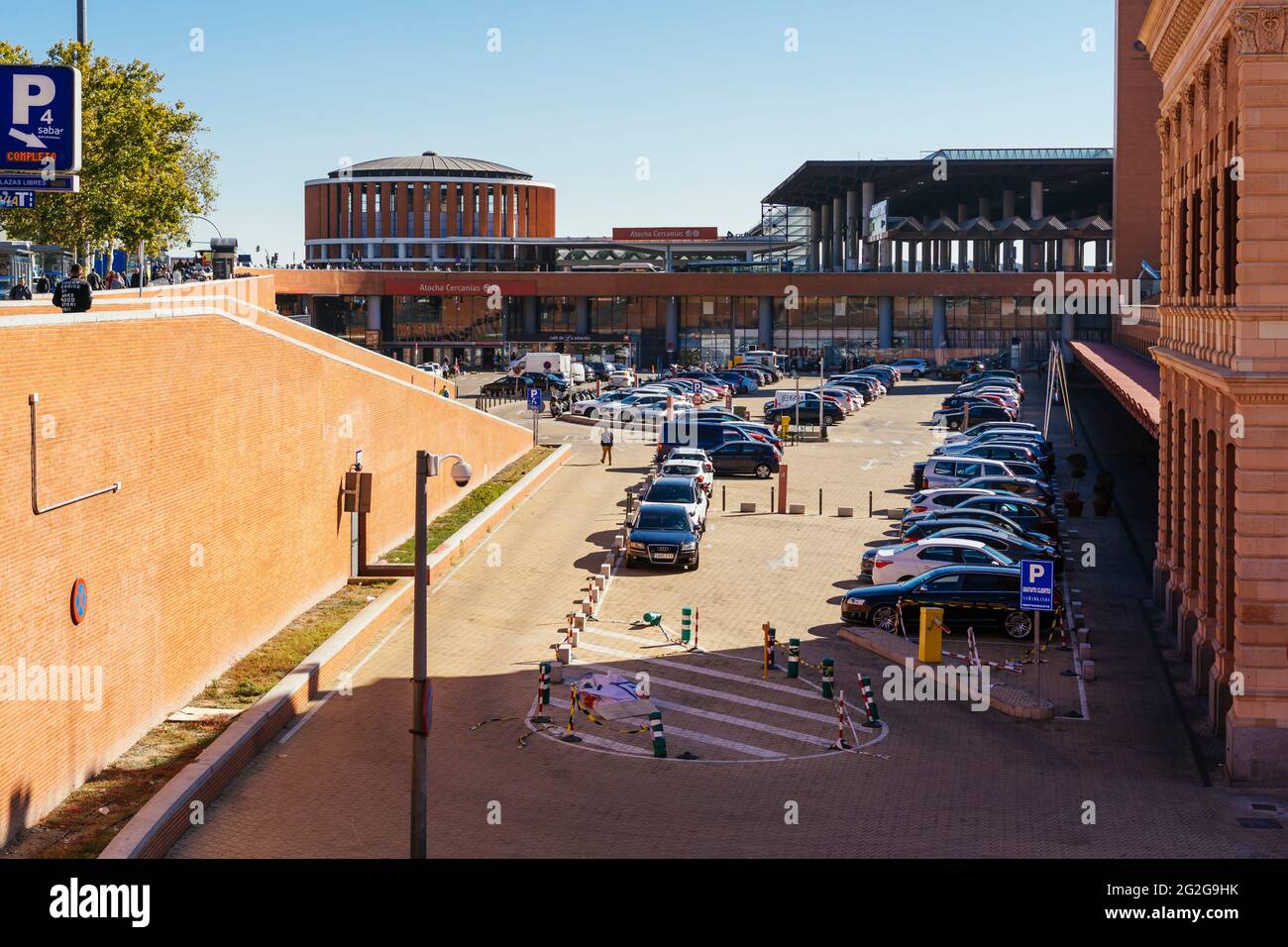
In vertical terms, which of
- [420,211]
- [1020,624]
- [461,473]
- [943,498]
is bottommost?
[1020,624]

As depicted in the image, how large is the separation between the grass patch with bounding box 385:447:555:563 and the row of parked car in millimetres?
9328

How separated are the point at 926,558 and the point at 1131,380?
629 inches

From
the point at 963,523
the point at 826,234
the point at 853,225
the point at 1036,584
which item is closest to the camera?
the point at 1036,584

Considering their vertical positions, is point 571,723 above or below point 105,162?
below

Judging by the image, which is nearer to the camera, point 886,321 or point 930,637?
point 930,637

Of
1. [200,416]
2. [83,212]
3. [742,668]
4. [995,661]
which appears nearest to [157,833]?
[200,416]

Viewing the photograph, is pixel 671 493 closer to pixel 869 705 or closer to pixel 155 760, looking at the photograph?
pixel 869 705

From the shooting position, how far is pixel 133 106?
41.8 meters

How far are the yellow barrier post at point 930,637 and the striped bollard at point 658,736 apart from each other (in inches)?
245

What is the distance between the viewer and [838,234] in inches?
4924

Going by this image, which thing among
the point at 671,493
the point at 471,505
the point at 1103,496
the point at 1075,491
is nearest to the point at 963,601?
the point at 671,493

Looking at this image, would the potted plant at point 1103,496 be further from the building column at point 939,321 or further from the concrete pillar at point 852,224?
the concrete pillar at point 852,224

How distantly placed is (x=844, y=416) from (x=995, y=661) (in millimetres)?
44670

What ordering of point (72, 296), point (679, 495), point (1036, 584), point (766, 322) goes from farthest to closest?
point (766, 322) → point (679, 495) → point (1036, 584) → point (72, 296)
